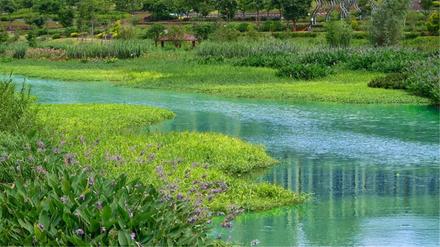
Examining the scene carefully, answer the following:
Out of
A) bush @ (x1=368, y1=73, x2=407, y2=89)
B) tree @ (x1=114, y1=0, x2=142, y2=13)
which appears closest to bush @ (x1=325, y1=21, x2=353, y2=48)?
bush @ (x1=368, y1=73, x2=407, y2=89)

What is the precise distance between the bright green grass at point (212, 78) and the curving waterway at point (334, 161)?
1407 millimetres

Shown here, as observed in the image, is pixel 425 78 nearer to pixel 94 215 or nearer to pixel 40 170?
pixel 40 170

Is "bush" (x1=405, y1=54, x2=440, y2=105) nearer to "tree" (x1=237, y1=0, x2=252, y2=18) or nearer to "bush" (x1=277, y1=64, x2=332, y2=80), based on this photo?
"bush" (x1=277, y1=64, x2=332, y2=80)

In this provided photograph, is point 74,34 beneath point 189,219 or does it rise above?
beneath

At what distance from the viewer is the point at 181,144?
15.9m

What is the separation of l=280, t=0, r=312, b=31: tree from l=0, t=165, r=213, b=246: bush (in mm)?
57686

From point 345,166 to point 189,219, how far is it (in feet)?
29.4

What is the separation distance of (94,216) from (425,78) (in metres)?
22.4

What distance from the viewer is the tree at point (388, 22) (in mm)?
43156

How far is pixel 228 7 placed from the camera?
73.6 m

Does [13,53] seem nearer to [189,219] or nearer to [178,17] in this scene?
[178,17]

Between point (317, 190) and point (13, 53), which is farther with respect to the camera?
point (13, 53)

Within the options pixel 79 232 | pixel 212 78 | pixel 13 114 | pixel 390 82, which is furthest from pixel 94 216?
pixel 212 78

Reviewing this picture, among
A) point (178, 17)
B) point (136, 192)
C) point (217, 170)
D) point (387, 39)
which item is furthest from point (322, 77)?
point (178, 17)
